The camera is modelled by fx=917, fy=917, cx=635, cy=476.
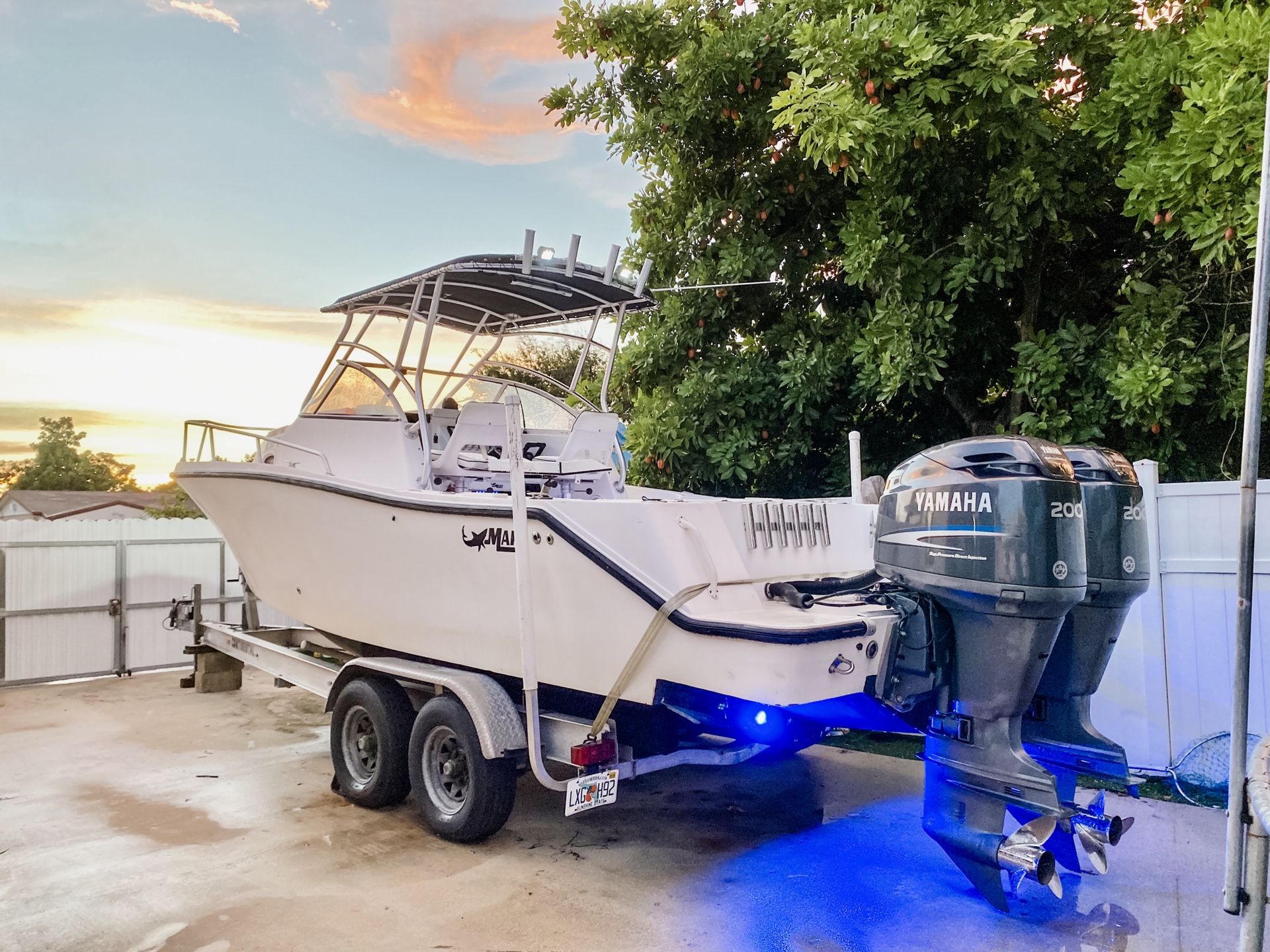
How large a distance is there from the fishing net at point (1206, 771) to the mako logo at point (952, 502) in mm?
2766

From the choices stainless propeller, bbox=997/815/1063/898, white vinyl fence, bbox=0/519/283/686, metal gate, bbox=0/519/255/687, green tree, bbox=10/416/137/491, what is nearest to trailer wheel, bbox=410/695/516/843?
stainless propeller, bbox=997/815/1063/898

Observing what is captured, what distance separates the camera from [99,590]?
364 inches

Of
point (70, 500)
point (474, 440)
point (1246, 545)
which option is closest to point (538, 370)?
point (474, 440)

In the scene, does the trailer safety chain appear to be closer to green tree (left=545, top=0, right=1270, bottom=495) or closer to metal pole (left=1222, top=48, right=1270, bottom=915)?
metal pole (left=1222, top=48, right=1270, bottom=915)

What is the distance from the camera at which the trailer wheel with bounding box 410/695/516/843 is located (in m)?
4.25

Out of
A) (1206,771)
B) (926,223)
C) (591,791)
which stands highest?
(926,223)

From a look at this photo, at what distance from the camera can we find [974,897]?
375 centimetres

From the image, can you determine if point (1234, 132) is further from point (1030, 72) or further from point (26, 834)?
point (26, 834)

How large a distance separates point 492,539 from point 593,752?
1.05 metres

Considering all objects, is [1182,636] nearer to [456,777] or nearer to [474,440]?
[456,777]

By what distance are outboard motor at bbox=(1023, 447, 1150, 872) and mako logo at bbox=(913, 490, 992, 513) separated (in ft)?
2.44

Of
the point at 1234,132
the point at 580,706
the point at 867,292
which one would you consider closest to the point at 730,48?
the point at 867,292

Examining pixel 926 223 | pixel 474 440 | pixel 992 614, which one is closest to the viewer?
pixel 992 614

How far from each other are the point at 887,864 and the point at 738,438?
4174 millimetres
